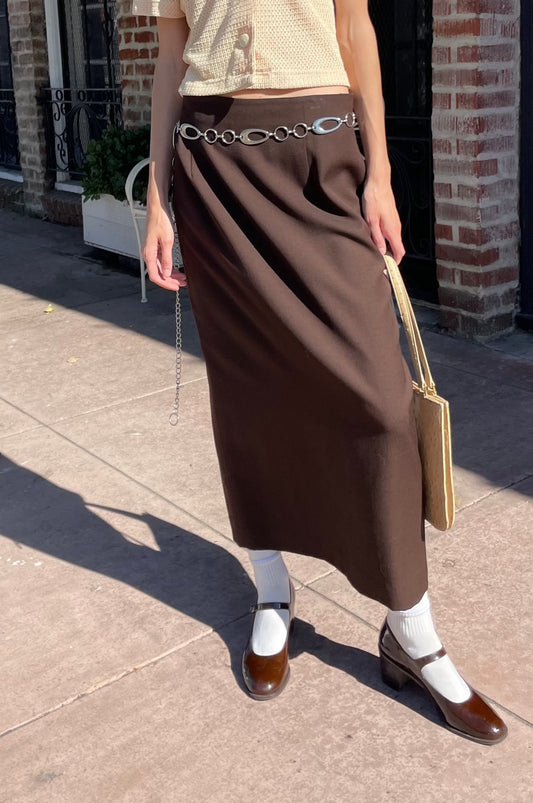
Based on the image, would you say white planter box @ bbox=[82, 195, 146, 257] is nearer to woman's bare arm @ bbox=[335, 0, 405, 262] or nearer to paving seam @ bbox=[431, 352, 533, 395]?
paving seam @ bbox=[431, 352, 533, 395]

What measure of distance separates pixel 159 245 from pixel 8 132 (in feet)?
26.6

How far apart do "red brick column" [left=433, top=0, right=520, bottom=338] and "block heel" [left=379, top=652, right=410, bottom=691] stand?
2.75 metres

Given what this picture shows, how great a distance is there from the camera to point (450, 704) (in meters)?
2.40

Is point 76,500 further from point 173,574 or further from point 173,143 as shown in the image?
point 173,143

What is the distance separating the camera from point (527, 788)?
87.0 inches

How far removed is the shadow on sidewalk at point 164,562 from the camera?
2.75m

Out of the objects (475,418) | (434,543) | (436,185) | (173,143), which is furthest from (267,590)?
(436,185)

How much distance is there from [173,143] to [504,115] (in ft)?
9.09

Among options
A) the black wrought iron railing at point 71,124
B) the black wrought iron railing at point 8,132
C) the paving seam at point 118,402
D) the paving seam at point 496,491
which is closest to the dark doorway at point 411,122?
the paving seam at point 118,402

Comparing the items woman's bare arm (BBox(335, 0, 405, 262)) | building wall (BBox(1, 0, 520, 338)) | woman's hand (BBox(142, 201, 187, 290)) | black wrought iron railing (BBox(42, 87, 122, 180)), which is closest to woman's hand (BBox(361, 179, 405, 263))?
woman's bare arm (BBox(335, 0, 405, 262))

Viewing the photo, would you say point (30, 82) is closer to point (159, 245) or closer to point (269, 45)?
point (159, 245)

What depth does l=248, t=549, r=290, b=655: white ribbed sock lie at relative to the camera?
2.67 metres

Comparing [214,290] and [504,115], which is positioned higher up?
[504,115]

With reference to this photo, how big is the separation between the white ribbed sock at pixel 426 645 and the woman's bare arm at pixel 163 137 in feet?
3.20
